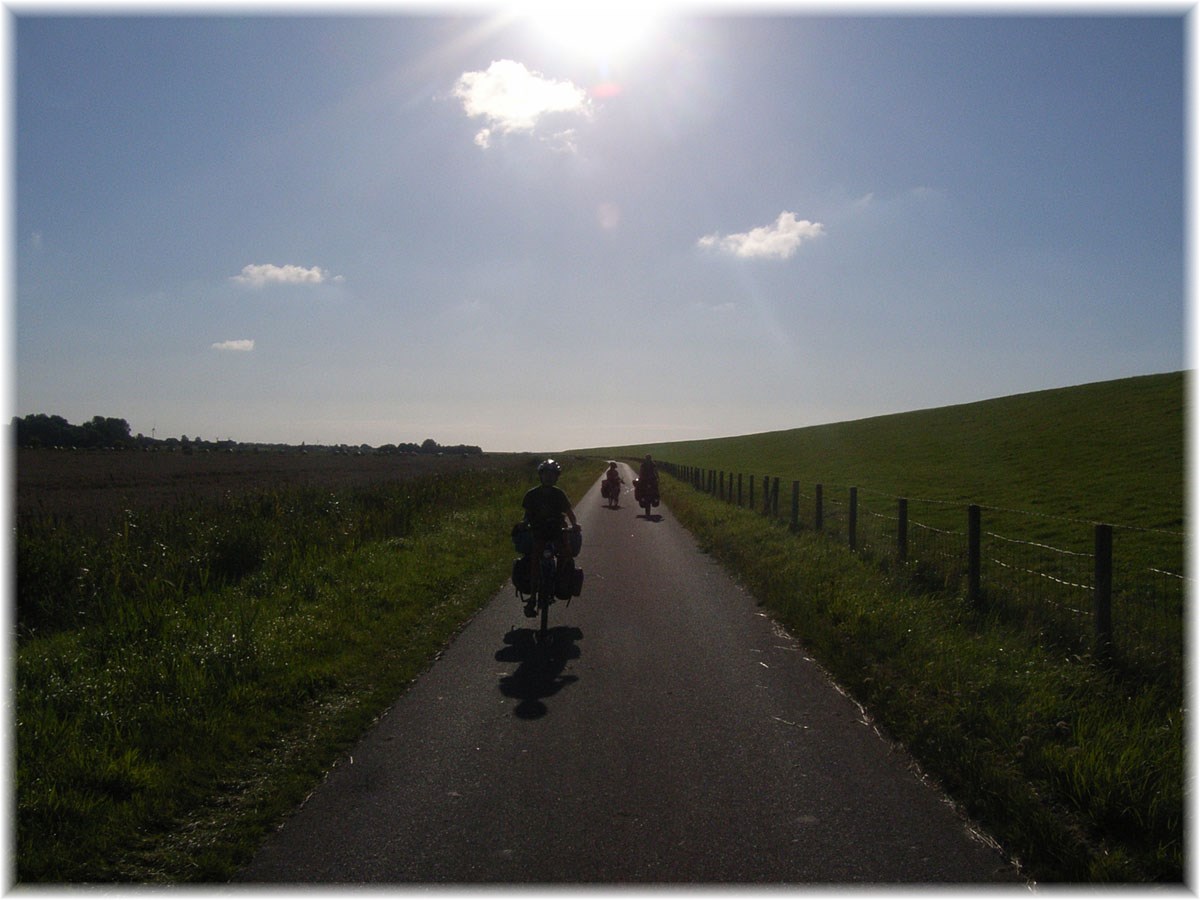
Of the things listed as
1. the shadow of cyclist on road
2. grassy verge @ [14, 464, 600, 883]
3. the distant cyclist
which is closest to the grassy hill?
the shadow of cyclist on road

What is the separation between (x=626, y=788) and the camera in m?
4.58

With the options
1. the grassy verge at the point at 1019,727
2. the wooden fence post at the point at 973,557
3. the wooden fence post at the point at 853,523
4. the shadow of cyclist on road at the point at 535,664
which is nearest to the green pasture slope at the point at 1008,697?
the grassy verge at the point at 1019,727

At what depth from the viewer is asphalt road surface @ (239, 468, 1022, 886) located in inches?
147

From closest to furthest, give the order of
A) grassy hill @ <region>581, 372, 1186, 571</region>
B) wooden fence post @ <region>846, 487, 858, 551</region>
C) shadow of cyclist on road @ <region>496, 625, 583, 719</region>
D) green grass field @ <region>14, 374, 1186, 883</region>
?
→ green grass field @ <region>14, 374, 1186, 883</region> < shadow of cyclist on road @ <region>496, 625, 583, 719</region> < wooden fence post @ <region>846, 487, 858, 551</region> < grassy hill @ <region>581, 372, 1186, 571</region>

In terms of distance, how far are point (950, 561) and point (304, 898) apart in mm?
8870

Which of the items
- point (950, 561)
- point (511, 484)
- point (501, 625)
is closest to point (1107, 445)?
point (511, 484)

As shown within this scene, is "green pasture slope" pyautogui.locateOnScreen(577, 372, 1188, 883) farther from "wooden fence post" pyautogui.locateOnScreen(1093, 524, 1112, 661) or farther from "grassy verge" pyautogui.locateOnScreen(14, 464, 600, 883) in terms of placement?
"grassy verge" pyautogui.locateOnScreen(14, 464, 600, 883)

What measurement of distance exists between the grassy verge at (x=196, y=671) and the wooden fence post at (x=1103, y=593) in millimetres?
5777

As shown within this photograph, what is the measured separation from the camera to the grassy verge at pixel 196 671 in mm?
4160

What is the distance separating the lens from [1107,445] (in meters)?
38.9

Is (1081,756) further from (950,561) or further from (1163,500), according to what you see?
(1163,500)

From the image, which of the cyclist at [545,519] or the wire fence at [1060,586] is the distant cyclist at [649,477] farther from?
the cyclist at [545,519]

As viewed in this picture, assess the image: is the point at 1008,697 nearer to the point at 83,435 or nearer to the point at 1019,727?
the point at 1019,727

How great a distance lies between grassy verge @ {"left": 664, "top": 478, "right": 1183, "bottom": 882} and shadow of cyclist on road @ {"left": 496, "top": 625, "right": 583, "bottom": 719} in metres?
2.34
